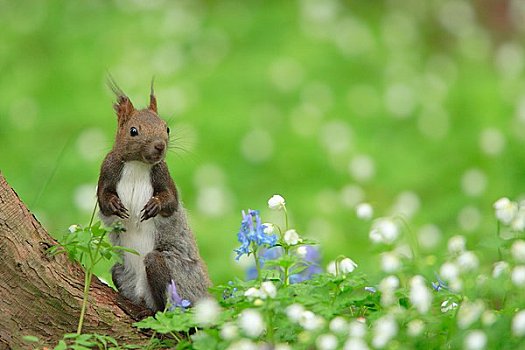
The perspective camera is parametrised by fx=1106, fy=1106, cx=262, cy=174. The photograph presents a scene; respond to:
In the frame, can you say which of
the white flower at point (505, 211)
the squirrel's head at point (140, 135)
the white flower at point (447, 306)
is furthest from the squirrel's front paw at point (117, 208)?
the white flower at point (505, 211)

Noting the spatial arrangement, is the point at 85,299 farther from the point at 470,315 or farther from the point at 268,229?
the point at 470,315

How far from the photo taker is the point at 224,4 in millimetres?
11344

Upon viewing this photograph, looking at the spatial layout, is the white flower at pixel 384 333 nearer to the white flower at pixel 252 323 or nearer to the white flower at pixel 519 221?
the white flower at pixel 252 323

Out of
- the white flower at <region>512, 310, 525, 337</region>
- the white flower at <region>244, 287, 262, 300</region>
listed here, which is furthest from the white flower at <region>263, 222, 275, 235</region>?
the white flower at <region>512, 310, 525, 337</region>

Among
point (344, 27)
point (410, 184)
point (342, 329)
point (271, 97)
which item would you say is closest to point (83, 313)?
point (342, 329)

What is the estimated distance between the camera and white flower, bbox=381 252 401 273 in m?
3.08

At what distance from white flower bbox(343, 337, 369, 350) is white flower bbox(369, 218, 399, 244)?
1.59 feet

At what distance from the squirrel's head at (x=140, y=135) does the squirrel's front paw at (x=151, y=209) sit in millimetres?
136

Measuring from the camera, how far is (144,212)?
3.60 meters

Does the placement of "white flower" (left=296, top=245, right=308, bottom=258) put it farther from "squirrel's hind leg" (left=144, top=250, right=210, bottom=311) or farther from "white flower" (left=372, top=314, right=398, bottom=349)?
"white flower" (left=372, top=314, right=398, bottom=349)

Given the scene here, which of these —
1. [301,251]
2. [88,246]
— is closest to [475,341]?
[301,251]

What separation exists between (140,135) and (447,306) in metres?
1.15

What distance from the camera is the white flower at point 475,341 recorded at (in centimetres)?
267

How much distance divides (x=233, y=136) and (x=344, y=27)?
284cm
